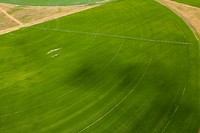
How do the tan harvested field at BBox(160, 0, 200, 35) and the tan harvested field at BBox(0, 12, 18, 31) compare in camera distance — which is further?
the tan harvested field at BBox(0, 12, 18, 31)

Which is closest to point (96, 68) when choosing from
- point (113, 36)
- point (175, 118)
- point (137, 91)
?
point (137, 91)

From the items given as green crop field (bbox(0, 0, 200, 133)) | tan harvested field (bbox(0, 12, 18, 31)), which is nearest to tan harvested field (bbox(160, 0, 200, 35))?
green crop field (bbox(0, 0, 200, 133))

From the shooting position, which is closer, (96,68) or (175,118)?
(175,118)

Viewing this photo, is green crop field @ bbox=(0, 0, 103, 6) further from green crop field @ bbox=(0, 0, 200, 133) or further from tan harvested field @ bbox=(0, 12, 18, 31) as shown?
green crop field @ bbox=(0, 0, 200, 133)

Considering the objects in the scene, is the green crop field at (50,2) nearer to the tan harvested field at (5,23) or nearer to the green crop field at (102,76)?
the tan harvested field at (5,23)

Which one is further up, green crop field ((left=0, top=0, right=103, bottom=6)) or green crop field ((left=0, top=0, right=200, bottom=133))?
green crop field ((left=0, top=0, right=103, bottom=6))

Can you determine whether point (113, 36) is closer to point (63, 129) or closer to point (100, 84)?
point (100, 84)
